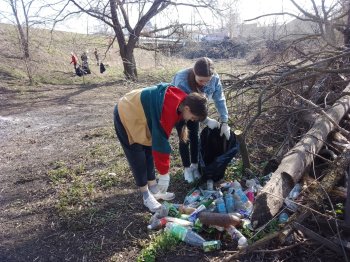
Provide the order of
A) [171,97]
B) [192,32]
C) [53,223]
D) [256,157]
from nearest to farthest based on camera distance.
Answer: [171,97]
[53,223]
[256,157]
[192,32]

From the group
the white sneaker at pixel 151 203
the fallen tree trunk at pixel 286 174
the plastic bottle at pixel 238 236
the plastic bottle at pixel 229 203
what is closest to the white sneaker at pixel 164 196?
the white sneaker at pixel 151 203

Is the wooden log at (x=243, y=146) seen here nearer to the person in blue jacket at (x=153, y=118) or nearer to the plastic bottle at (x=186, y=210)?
the person in blue jacket at (x=153, y=118)

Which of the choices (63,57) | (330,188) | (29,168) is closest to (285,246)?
(330,188)

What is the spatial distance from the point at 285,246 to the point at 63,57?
1708 cm

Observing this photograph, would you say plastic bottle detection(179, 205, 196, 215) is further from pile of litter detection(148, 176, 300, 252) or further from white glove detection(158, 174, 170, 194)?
white glove detection(158, 174, 170, 194)

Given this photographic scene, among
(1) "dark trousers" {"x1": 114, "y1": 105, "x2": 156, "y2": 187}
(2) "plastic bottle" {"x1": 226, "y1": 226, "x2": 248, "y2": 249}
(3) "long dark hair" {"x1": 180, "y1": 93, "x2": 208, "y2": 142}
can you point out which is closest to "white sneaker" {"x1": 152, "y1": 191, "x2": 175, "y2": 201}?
(1) "dark trousers" {"x1": 114, "y1": 105, "x2": 156, "y2": 187}

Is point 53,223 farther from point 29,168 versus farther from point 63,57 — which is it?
point 63,57

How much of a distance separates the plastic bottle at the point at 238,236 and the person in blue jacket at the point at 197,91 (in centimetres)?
101

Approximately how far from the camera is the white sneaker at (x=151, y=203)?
3.07 meters

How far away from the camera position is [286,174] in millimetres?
2795

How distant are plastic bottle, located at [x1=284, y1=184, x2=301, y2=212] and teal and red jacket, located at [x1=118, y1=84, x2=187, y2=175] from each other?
99cm

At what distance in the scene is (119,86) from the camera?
42.2 ft

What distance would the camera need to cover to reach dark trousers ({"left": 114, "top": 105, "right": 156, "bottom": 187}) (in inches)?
113

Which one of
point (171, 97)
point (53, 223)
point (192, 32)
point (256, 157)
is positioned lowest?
point (53, 223)
